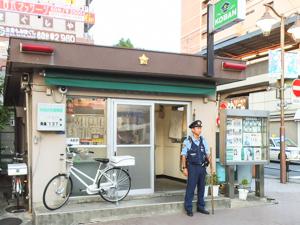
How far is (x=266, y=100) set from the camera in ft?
111

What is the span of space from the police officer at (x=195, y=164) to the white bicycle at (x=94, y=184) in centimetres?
127

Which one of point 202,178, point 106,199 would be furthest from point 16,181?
point 202,178

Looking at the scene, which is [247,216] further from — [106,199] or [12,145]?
[12,145]

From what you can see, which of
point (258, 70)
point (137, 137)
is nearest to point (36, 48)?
point (137, 137)

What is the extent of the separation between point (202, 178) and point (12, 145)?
10998mm

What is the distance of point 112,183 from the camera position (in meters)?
8.05

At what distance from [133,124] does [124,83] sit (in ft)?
3.26

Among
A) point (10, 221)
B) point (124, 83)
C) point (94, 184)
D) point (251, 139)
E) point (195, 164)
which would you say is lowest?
point (10, 221)

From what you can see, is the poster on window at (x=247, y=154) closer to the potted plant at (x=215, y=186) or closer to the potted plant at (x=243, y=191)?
the potted plant at (x=243, y=191)

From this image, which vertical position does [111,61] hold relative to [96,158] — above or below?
above

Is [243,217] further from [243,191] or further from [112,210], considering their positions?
[112,210]

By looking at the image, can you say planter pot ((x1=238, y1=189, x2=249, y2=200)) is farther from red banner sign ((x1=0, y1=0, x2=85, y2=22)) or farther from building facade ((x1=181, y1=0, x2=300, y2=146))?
red banner sign ((x1=0, y1=0, x2=85, y2=22))

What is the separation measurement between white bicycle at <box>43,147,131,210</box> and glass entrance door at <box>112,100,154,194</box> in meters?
0.51

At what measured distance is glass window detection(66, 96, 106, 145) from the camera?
8438mm
